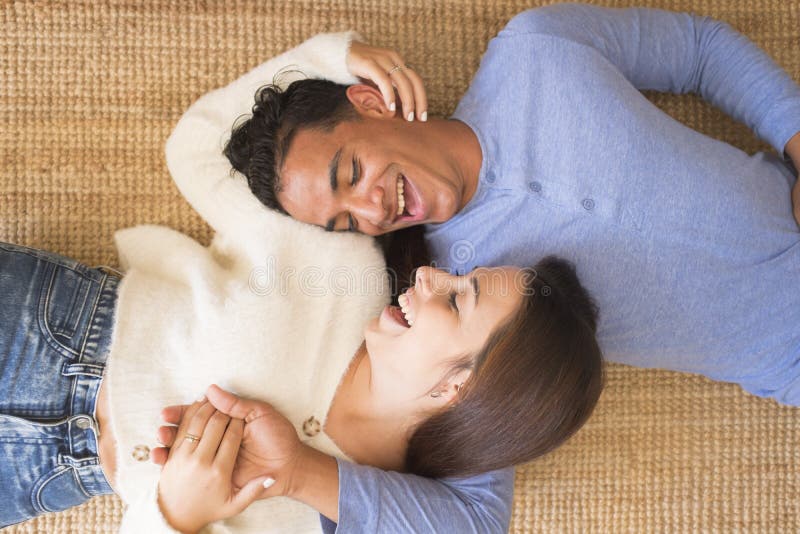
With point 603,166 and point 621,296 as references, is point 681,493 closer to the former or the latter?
point 621,296

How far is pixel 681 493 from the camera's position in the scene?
1.25m

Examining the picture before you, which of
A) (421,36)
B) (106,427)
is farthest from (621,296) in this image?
(106,427)

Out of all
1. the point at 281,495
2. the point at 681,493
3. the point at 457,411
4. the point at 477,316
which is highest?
the point at 477,316

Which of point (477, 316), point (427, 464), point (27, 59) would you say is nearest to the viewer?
point (477, 316)

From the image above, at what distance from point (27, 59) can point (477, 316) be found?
3.12 ft

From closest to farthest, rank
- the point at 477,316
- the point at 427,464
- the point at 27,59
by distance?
the point at 477,316, the point at 427,464, the point at 27,59

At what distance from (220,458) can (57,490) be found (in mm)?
274

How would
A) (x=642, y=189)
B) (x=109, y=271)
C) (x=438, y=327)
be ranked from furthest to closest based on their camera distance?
(x=109, y=271) < (x=642, y=189) < (x=438, y=327)

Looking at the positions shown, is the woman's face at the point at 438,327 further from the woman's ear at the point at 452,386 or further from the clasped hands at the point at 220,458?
the clasped hands at the point at 220,458

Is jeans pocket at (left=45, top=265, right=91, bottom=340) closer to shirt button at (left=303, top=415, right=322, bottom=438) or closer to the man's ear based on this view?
shirt button at (left=303, top=415, right=322, bottom=438)

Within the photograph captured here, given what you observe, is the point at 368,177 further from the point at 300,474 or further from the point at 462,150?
the point at 300,474

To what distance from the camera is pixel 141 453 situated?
960mm

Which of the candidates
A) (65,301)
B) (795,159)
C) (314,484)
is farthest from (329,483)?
(795,159)

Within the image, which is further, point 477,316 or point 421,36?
point 421,36
